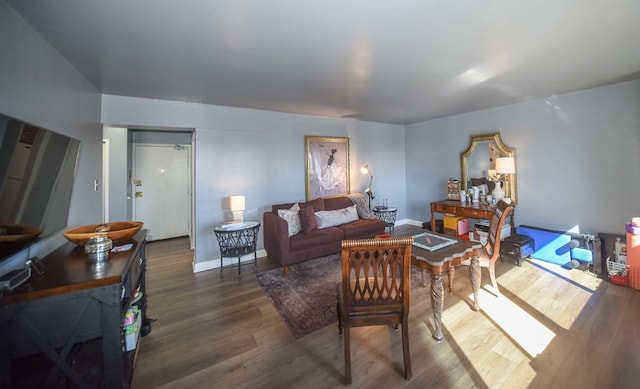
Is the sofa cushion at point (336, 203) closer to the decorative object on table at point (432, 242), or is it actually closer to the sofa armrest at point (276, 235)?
the sofa armrest at point (276, 235)

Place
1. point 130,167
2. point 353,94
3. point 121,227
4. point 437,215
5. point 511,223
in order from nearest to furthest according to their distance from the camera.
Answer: point 121,227 → point 353,94 → point 511,223 → point 130,167 → point 437,215

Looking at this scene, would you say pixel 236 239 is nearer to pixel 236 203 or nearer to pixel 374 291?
pixel 236 203

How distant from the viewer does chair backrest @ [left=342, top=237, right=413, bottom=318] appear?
154cm

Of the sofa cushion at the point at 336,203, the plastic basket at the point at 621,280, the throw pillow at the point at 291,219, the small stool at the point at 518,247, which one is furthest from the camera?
the sofa cushion at the point at 336,203

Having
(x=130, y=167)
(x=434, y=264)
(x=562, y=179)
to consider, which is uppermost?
(x=130, y=167)

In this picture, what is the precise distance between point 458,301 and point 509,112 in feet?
11.0

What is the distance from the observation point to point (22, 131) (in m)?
1.35

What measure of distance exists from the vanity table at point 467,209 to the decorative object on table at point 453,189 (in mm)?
149

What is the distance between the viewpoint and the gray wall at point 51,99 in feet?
4.71

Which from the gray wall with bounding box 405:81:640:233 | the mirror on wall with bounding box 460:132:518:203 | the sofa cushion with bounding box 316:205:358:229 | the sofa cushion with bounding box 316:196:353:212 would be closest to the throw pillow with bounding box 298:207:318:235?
the sofa cushion with bounding box 316:205:358:229

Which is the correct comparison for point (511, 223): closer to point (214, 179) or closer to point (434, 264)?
point (434, 264)

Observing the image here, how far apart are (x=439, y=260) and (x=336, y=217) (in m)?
2.12

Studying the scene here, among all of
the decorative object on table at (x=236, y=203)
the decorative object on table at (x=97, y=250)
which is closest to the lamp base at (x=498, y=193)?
the decorative object on table at (x=236, y=203)

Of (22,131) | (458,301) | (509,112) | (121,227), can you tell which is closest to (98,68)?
(22,131)
